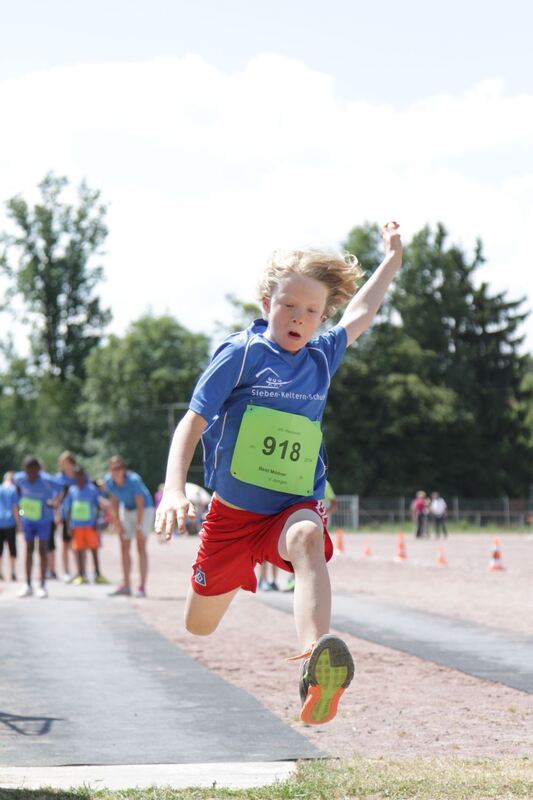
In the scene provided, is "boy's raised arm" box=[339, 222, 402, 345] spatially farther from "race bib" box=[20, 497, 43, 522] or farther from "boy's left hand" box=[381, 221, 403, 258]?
"race bib" box=[20, 497, 43, 522]

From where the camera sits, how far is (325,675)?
194 inches

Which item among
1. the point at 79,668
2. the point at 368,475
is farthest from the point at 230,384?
the point at 368,475

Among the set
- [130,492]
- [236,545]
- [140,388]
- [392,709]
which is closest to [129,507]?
[130,492]

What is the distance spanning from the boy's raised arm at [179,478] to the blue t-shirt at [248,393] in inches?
4.0

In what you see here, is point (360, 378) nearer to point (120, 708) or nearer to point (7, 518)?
point (7, 518)

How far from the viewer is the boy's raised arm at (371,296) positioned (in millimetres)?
6113

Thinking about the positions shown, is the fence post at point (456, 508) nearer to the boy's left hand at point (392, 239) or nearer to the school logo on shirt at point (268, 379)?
A: the boy's left hand at point (392, 239)

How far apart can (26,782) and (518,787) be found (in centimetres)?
212

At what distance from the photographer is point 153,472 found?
81.2 m

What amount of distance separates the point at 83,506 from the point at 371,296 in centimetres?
1527

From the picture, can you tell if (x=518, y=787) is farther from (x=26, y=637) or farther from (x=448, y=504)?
(x=448, y=504)

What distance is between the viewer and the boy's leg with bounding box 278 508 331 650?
5.09 metres

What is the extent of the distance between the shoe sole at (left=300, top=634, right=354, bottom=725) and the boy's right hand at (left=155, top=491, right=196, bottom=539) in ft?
2.24

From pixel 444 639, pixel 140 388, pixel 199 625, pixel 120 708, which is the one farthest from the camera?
pixel 140 388
